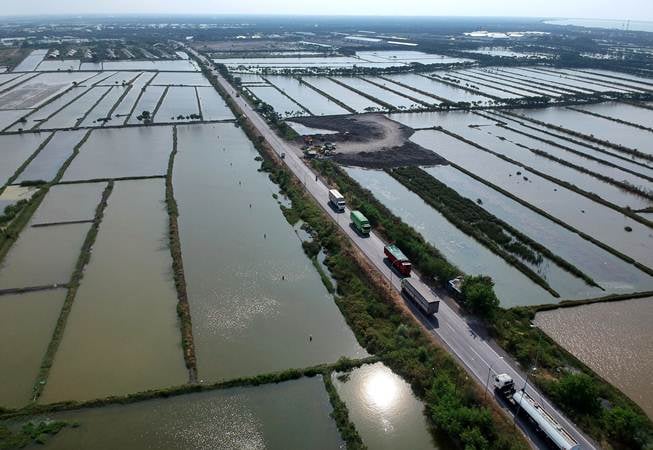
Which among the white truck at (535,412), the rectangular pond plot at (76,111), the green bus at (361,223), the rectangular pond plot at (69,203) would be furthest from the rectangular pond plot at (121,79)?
the white truck at (535,412)

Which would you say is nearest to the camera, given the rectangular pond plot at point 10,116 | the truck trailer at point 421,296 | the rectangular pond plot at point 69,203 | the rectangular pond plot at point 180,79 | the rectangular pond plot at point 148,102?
the truck trailer at point 421,296

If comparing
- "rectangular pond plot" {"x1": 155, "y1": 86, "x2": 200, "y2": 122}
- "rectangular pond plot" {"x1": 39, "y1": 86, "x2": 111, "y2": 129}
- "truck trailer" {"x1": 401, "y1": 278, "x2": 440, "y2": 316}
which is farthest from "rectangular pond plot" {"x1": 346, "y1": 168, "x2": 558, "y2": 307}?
"rectangular pond plot" {"x1": 39, "y1": 86, "x2": 111, "y2": 129}

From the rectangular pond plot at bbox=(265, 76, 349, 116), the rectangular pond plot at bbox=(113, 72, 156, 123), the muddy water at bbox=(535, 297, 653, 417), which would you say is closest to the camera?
the muddy water at bbox=(535, 297, 653, 417)

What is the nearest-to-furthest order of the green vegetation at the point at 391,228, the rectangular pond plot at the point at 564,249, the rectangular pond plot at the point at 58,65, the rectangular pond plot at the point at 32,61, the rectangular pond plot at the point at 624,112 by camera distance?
the green vegetation at the point at 391,228 → the rectangular pond plot at the point at 564,249 → the rectangular pond plot at the point at 624,112 → the rectangular pond plot at the point at 58,65 → the rectangular pond plot at the point at 32,61

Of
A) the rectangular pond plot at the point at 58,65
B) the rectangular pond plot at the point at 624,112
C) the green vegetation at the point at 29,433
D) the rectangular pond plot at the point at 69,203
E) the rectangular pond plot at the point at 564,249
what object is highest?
the rectangular pond plot at the point at 58,65

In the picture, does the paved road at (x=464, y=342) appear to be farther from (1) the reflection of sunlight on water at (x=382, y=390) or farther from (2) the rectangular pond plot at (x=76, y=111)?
(2) the rectangular pond plot at (x=76, y=111)

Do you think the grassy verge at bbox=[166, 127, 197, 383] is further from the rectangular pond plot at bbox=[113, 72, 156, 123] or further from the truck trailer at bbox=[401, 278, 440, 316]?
the rectangular pond plot at bbox=[113, 72, 156, 123]
